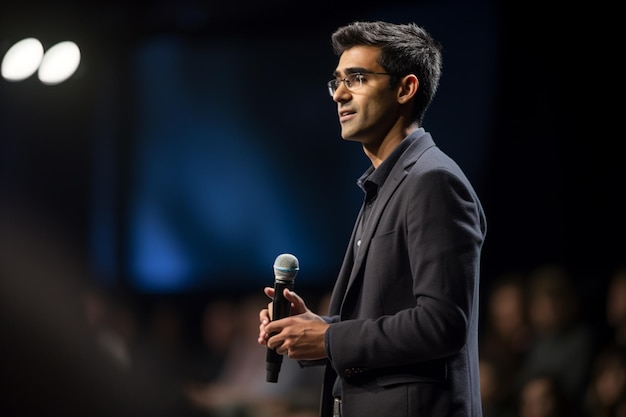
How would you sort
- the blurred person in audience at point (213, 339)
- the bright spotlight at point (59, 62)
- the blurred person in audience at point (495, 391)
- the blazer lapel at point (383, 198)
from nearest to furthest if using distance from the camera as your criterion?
the blazer lapel at point (383, 198) < the blurred person in audience at point (495, 391) < the bright spotlight at point (59, 62) < the blurred person in audience at point (213, 339)

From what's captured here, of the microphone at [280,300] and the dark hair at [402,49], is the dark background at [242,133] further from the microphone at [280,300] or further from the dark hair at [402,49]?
the microphone at [280,300]

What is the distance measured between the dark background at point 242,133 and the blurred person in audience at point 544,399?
1.85 feet

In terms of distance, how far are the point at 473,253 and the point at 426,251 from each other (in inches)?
3.6

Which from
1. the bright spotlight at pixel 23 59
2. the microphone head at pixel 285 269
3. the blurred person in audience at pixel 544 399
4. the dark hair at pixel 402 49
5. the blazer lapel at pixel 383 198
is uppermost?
the bright spotlight at pixel 23 59

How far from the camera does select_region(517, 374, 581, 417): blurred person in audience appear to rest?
3.37 m

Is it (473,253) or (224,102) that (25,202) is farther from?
(473,253)

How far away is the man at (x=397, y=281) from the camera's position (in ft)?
4.77

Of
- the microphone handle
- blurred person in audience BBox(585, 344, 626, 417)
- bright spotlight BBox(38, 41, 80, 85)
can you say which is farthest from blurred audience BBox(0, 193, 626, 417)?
the microphone handle

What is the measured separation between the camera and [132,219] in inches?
197

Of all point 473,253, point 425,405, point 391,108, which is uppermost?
point 391,108

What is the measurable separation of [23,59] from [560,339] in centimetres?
301

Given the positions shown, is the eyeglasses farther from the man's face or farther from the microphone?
the microphone

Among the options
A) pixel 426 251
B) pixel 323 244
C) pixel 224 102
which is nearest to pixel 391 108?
pixel 426 251

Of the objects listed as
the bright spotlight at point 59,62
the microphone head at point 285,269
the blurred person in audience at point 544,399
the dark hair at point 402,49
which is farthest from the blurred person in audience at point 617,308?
the bright spotlight at point 59,62
